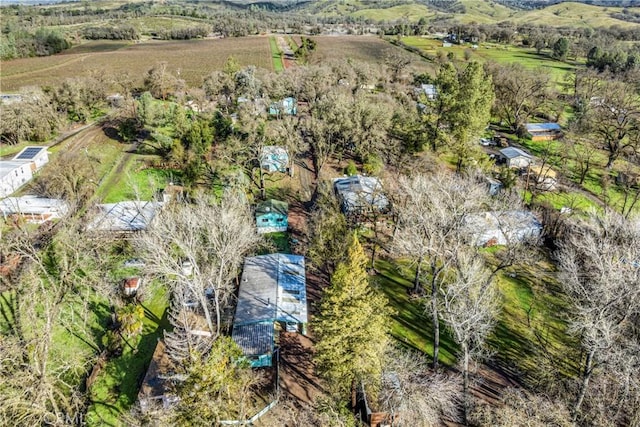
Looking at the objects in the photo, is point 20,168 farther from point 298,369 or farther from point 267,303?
point 298,369

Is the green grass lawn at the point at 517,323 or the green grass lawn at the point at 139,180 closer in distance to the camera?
the green grass lawn at the point at 517,323

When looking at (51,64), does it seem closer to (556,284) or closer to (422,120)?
(422,120)

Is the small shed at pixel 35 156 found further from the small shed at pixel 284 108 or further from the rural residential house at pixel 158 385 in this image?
the rural residential house at pixel 158 385

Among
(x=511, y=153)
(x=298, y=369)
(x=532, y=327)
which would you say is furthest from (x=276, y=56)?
(x=298, y=369)

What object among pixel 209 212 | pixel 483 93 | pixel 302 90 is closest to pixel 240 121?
pixel 302 90

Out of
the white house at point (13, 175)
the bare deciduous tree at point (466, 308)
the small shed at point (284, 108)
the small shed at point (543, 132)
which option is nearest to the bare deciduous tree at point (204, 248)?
the bare deciduous tree at point (466, 308)
